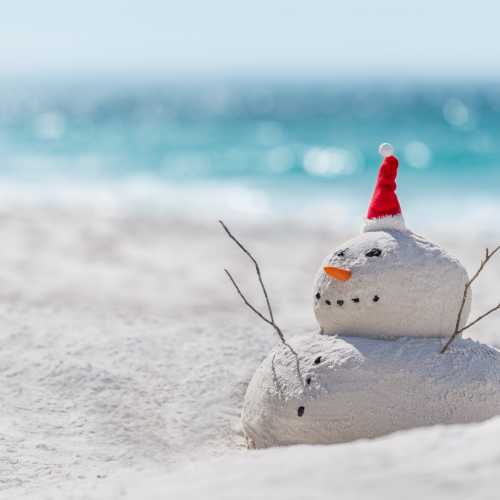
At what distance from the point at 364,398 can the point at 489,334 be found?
2.98 meters

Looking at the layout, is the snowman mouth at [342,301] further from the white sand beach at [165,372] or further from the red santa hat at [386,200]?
the white sand beach at [165,372]

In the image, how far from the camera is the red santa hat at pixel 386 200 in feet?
9.61

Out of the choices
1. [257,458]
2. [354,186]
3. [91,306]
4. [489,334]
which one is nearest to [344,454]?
[257,458]

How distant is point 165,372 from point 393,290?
2091mm

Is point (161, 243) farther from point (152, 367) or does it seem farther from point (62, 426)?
point (62, 426)

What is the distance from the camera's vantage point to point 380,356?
2.67 metres

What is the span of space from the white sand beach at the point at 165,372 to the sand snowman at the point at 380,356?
39 cm

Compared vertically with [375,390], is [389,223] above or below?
above

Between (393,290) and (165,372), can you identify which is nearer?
(393,290)

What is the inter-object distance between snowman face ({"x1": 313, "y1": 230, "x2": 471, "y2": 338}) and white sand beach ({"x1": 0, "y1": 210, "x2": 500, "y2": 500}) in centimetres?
86

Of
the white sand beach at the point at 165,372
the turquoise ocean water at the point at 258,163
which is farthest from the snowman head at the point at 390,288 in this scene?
the turquoise ocean water at the point at 258,163

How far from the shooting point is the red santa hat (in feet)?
9.61

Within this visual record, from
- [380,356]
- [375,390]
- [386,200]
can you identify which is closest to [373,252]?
[386,200]

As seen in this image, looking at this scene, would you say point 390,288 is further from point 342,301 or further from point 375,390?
point 375,390
